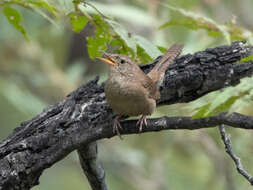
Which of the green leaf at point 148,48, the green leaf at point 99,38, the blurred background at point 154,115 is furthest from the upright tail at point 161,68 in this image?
the blurred background at point 154,115

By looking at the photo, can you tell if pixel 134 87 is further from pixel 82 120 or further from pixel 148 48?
pixel 82 120

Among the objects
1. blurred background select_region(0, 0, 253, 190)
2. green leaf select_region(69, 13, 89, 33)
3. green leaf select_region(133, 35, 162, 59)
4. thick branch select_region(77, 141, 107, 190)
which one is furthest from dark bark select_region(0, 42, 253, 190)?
blurred background select_region(0, 0, 253, 190)

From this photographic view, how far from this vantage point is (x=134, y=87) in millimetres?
3814

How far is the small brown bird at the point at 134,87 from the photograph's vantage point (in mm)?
3455

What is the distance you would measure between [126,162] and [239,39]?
12.9ft

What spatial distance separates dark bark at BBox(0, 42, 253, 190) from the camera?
314 cm

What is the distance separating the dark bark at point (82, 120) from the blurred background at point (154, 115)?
1424 millimetres

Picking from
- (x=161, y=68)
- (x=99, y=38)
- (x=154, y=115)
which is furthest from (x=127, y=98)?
(x=154, y=115)

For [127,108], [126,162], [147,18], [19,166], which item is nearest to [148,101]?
[127,108]

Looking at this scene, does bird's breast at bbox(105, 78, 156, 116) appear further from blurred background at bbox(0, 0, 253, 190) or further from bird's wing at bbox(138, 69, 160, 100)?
blurred background at bbox(0, 0, 253, 190)

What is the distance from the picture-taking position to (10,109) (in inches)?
333

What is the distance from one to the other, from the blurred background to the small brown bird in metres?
1.02

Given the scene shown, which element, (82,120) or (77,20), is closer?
(82,120)

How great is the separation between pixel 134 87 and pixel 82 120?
72cm
